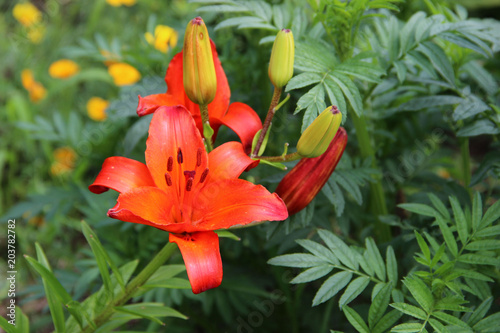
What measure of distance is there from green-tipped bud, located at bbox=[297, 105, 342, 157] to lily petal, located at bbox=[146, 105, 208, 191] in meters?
0.20

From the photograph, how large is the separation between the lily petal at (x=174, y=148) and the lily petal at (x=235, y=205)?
55mm

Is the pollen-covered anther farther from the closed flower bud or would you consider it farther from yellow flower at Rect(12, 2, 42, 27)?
yellow flower at Rect(12, 2, 42, 27)

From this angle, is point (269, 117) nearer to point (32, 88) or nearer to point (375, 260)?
point (375, 260)

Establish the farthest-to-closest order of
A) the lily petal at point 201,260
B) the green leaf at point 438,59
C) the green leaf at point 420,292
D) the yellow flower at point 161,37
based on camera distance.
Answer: the yellow flower at point 161,37, the green leaf at point 438,59, the green leaf at point 420,292, the lily petal at point 201,260

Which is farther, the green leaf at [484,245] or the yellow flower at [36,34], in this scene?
the yellow flower at [36,34]

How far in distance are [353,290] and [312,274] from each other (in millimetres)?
87

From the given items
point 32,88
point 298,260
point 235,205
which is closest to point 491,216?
point 298,260

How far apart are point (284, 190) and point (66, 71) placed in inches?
71.3

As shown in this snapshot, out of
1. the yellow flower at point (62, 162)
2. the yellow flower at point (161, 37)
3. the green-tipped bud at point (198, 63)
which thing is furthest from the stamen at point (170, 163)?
the yellow flower at point (62, 162)

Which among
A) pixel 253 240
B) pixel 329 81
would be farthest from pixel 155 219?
pixel 253 240

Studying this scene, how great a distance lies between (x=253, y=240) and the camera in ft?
4.67

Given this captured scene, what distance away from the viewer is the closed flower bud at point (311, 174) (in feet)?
3.17

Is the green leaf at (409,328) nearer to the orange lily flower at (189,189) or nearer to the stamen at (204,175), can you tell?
the orange lily flower at (189,189)

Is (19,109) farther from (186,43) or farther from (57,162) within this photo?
(186,43)
